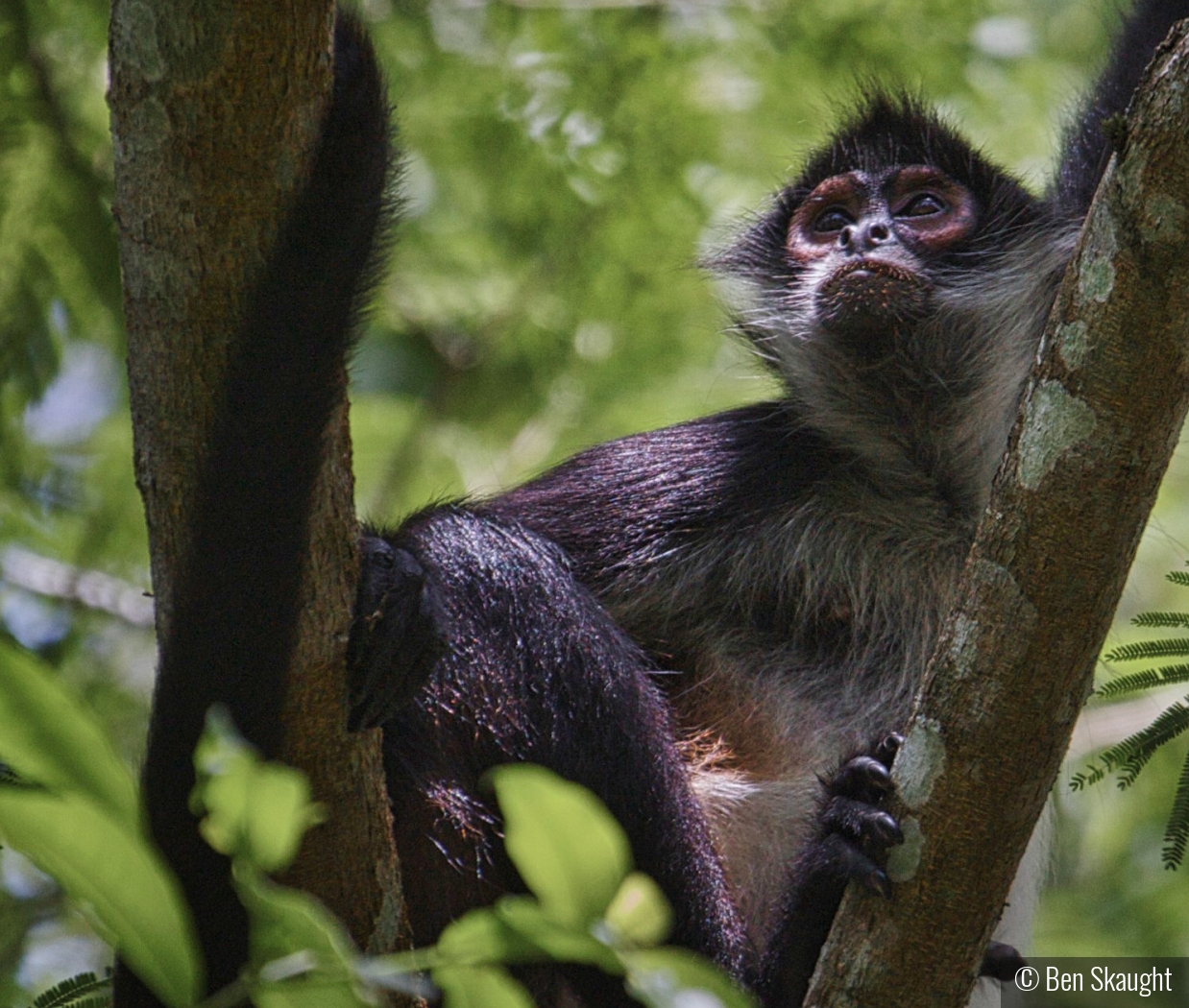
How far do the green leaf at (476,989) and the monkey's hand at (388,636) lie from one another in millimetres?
1829

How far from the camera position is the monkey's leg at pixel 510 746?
4.20 meters

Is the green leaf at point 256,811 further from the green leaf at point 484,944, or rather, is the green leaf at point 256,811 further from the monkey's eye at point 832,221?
the monkey's eye at point 832,221

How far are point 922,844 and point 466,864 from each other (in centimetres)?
134

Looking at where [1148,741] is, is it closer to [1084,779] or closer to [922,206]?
[1084,779]

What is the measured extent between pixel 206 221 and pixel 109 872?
6.08ft

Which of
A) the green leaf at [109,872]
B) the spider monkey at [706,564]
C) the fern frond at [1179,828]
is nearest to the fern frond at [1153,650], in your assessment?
the fern frond at [1179,828]

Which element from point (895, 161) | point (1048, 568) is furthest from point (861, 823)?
point (895, 161)

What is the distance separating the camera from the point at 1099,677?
644 centimetres

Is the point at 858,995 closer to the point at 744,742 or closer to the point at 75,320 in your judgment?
the point at 744,742

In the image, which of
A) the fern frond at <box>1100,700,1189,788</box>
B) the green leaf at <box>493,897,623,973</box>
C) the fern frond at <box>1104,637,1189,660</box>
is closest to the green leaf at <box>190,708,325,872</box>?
the green leaf at <box>493,897,623,973</box>

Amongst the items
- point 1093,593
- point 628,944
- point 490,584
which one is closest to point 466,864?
point 490,584

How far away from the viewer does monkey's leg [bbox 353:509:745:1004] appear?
4199mm

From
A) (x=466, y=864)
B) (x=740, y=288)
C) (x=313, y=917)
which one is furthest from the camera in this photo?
(x=740, y=288)

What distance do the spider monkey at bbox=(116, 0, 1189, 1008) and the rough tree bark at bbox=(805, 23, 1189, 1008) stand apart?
193mm
